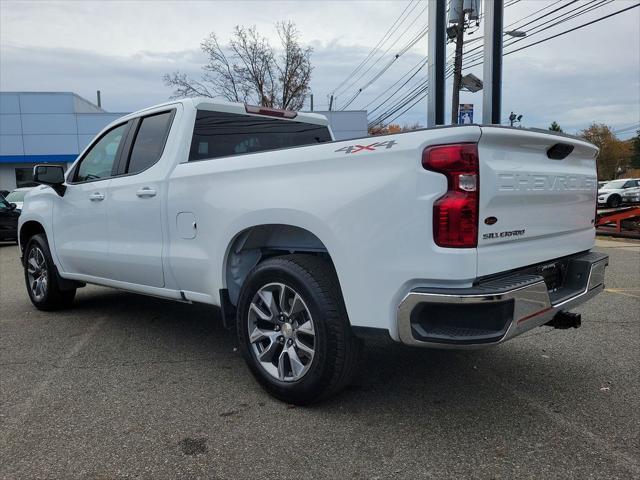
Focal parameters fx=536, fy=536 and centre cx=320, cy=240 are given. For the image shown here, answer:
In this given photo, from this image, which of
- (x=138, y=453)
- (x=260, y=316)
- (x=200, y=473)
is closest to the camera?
(x=200, y=473)

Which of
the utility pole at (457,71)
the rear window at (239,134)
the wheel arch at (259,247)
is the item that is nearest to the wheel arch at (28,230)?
the rear window at (239,134)

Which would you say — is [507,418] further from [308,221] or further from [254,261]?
[254,261]

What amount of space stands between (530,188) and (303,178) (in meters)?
1.26

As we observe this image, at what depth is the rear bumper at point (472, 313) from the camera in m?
2.54

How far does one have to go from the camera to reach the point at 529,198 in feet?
9.63

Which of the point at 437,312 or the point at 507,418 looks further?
the point at 507,418

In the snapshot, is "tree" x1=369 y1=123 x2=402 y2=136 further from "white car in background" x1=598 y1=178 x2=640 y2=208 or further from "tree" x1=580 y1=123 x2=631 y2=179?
"tree" x1=580 y1=123 x2=631 y2=179

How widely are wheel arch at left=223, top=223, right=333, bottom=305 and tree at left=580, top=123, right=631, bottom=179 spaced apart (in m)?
102

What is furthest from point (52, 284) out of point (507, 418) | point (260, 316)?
point (507, 418)

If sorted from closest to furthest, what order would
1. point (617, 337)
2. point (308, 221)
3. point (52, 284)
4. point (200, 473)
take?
point (200, 473) → point (308, 221) → point (617, 337) → point (52, 284)

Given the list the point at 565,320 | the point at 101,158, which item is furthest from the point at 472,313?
the point at 101,158

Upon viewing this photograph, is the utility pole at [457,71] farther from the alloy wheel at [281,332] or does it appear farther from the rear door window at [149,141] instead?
the alloy wheel at [281,332]

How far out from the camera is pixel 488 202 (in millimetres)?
2648

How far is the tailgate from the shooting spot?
8.73ft
